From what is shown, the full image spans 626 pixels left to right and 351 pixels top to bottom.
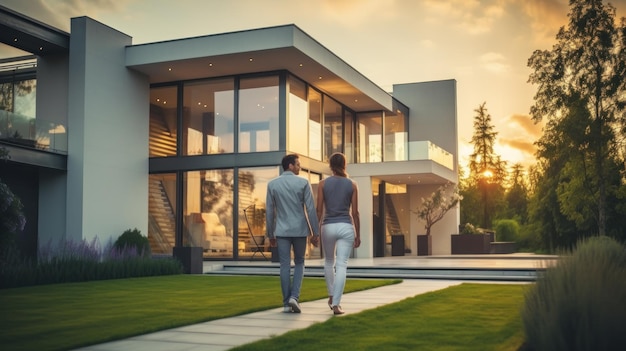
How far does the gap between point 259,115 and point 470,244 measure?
40.2ft

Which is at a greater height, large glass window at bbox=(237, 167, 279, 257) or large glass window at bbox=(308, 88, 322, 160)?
large glass window at bbox=(308, 88, 322, 160)

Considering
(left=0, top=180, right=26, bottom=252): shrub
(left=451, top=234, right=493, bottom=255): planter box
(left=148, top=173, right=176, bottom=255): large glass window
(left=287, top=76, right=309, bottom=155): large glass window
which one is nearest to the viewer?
(left=0, top=180, right=26, bottom=252): shrub

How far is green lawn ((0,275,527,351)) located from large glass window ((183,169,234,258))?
9.53 meters

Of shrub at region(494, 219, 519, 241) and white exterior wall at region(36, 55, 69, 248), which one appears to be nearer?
white exterior wall at region(36, 55, 69, 248)

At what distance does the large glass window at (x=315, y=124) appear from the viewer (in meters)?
22.3

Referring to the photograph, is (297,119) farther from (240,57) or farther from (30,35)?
(30,35)

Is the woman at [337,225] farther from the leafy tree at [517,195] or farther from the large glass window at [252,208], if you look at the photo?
the leafy tree at [517,195]

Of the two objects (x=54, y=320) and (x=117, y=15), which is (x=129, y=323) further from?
(x=117, y=15)

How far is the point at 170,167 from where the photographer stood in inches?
837

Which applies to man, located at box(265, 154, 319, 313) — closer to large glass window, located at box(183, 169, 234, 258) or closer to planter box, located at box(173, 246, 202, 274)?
Answer: planter box, located at box(173, 246, 202, 274)

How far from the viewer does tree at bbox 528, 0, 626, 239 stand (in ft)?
85.4

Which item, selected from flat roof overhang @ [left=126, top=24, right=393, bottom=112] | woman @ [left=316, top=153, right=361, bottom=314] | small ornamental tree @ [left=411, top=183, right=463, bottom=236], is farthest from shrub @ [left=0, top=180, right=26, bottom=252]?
small ornamental tree @ [left=411, top=183, right=463, bottom=236]

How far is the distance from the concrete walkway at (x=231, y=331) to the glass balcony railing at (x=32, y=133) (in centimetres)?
1152

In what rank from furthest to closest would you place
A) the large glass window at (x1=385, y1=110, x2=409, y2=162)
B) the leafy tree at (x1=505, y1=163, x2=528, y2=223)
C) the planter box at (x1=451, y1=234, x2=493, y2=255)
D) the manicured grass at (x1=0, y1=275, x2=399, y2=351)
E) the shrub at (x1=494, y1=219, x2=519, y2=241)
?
the leafy tree at (x1=505, y1=163, x2=528, y2=223) → the shrub at (x1=494, y1=219, x2=519, y2=241) → the planter box at (x1=451, y1=234, x2=493, y2=255) → the large glass window at (x1=385, y1=110, x2=409, y2=162) → the manicured grass at (x1=0, y1=275, x2=399, y2=351)
